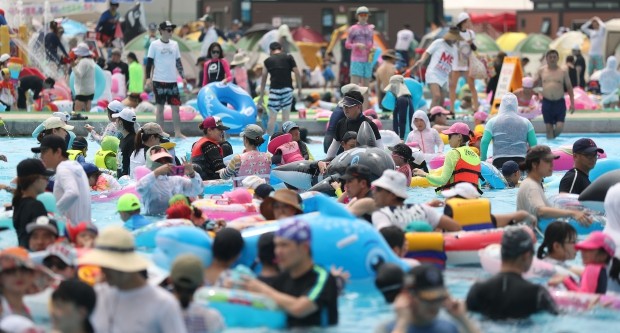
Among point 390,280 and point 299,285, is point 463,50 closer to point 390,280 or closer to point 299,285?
point 390,280

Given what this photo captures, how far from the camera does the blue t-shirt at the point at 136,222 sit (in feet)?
34.7

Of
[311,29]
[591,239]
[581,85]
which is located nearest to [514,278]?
[591,239]

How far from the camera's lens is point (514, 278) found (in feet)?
25.0

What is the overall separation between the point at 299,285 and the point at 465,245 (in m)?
2.55

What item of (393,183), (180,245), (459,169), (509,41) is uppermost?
(393,183)

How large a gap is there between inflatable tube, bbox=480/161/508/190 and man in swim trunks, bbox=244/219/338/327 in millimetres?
7056

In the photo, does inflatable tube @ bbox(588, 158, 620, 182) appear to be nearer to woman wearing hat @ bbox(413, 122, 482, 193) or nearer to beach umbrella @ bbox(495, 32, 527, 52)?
woman wearing hat @ bbox(413, 122, 482, 193)

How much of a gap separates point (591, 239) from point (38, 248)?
3.69 metres

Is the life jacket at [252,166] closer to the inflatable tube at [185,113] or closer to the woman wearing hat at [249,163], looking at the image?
the woman wearing hat at [249,163]

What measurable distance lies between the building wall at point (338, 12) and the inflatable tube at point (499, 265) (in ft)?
101

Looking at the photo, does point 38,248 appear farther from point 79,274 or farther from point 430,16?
point 430,16

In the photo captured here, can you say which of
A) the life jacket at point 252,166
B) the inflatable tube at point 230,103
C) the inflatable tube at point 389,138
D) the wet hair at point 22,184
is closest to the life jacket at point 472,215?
the wet hair at point 22,184

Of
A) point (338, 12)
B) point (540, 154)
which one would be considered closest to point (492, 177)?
point (540, 154)

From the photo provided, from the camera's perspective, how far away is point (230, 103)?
20.0 m
